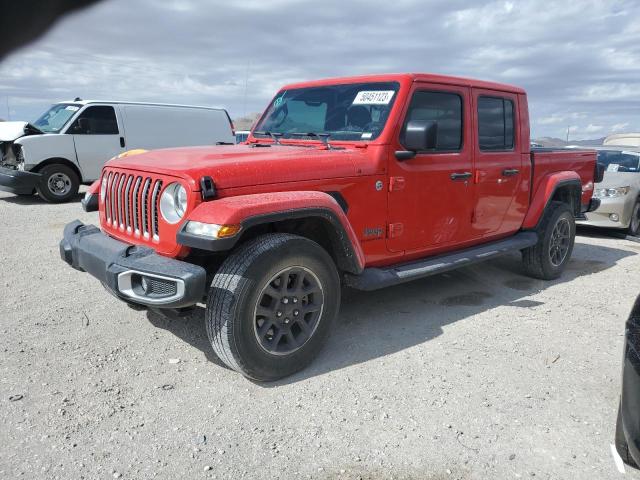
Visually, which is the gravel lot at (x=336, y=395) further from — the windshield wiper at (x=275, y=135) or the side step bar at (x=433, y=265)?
the windshield wiper at (x=275, y=135)

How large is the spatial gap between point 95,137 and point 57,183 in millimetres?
1180

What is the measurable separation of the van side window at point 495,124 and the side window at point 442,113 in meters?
0.33

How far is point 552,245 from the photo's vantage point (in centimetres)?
570

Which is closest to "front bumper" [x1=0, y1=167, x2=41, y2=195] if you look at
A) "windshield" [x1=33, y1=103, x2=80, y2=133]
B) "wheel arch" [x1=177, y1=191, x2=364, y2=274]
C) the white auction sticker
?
"windshield" [x1=33, y1=103, x2=80, y2=133]

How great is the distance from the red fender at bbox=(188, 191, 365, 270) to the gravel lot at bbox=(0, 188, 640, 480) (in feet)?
3.41

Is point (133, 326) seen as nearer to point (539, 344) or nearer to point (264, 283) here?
point (264, 283)

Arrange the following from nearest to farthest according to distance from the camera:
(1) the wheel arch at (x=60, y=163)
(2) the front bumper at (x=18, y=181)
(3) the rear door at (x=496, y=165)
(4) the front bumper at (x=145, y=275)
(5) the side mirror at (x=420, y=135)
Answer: (4) the front bumper at (x=145, y=275) < (5) the side mirror at (x=420, y=135) < (3) the rear door at (x=496, y=165) < (2) the front bumper at (x=18, y=181) < (1) the wheel arch at (x=60, y=163)

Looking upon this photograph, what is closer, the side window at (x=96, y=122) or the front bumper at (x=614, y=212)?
the front bumper at (x=614, y=212)

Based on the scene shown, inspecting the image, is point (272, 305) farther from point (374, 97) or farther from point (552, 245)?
point (552, 245)

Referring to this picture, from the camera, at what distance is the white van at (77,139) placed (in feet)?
32.2

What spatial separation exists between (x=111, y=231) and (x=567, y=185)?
4.68 m

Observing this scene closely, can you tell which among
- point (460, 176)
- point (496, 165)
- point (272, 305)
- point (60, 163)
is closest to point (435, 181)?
point (460, 176)

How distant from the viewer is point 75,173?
34.4ft

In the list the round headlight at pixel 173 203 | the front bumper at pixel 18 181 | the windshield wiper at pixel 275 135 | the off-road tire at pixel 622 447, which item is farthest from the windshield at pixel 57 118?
the off-road tire at pixel 622 447
